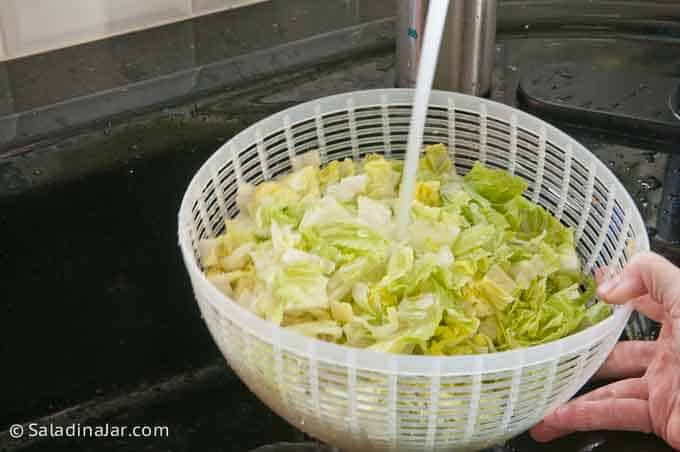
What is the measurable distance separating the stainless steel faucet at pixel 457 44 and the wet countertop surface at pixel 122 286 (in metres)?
0.16

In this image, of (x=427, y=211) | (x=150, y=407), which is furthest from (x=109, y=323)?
(x=427, y=211)

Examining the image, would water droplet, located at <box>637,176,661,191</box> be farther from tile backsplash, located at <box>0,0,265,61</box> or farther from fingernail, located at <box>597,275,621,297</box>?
tile backsplash, located at <box>0,0,265,61</box>

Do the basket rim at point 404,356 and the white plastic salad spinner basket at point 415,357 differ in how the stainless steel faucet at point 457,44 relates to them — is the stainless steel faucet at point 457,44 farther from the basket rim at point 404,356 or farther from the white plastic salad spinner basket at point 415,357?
the basket rim at point 404,356

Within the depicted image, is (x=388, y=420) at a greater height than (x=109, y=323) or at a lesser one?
greater

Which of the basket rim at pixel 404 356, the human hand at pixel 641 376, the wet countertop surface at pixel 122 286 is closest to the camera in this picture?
the basket rim at pixel 404 356

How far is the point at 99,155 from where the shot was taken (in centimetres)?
98

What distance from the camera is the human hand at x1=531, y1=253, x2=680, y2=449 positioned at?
2.40ft

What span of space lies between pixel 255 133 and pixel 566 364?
1.35 ft

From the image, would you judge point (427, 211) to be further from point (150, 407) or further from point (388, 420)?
point (150, 407)

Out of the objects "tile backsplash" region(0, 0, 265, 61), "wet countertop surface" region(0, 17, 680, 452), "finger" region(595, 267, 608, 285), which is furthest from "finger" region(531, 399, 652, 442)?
"tile backsplash" region(0, 0, 265, 61)

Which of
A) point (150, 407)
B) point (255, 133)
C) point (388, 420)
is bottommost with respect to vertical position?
point (150, 407)

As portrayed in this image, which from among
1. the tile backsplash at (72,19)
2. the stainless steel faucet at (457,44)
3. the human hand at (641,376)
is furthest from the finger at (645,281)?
the tile backsplash at (72,19)

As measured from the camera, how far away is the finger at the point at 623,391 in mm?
832

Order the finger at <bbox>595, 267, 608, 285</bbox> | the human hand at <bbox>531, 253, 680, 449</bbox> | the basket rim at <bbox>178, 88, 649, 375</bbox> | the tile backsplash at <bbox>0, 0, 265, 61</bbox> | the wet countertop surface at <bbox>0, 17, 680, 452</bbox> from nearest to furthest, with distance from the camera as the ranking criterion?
1. the basket rim at <bbox>178, 88, 649, 375</bbox>
2. the human hand at <bbox>531, 253, 680, 449</bbox>
3. the finger at <bbox>595, 267, 608, 285</bbox>
4. the wet countertop surface at <bbox>0, 17, 680, 452</bbox>
5. the tile backsplash at <bbox>0, 0, 265, 61</bbox>
